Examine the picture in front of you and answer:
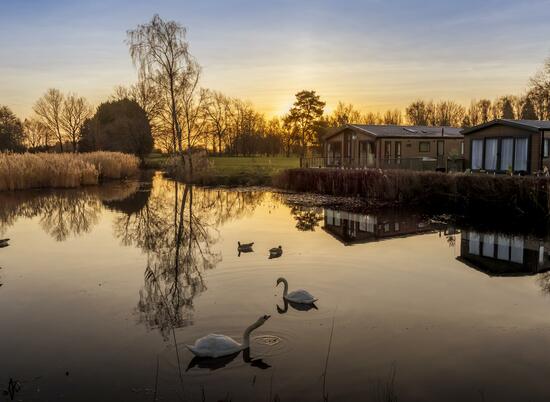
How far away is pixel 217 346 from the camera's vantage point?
6457 millimetres

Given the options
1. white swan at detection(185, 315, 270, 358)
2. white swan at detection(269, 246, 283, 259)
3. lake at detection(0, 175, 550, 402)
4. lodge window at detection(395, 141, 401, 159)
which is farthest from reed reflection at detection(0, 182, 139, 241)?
lodge window at detection(395, 141, 401, 159)

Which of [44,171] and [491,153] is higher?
[491,153]

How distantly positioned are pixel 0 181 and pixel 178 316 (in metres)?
24.4

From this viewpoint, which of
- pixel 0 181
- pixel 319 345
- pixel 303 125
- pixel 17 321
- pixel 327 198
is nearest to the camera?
pixel 319 345

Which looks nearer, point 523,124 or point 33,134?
point 523,124

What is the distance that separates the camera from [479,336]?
7219mm

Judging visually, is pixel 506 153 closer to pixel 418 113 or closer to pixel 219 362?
pixel 219 362

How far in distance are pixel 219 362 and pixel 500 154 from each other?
79.4 feet

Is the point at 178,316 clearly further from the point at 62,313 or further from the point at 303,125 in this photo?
the point at 303,125

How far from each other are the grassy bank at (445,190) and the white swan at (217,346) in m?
14.7

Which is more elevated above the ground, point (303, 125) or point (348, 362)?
point (303, 125)

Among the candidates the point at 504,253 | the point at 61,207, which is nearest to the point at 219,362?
the point at 504,253

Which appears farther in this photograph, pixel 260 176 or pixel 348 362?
pixel 260 176

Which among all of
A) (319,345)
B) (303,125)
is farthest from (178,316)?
(303,125)
